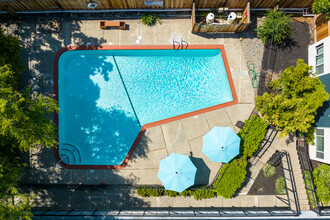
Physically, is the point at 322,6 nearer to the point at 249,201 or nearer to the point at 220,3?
the point at 220,3

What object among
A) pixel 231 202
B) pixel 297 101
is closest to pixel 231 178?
pixel 231 202

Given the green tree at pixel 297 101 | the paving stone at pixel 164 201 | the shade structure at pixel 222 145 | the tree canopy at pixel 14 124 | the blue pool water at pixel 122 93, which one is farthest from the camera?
the blue pool water at pixel 122 93

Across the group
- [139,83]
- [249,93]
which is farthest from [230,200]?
[139,83]

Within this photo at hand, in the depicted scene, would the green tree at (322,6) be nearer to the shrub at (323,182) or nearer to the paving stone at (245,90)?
the paving stone at (245,90)

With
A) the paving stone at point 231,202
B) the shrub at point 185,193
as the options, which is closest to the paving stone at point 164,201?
the shrub at point 185,193

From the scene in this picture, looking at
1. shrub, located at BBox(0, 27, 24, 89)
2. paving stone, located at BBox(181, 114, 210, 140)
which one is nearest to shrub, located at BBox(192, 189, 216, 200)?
paving stone, located at BBox(181, 114, 210, 140)

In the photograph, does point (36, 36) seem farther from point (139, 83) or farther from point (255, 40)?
point (255, 40)
